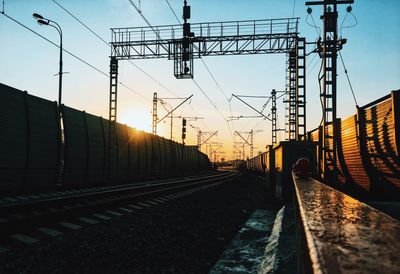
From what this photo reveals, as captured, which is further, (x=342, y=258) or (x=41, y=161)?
(x=41, y=161)

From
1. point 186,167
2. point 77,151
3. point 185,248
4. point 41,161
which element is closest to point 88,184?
point 77,151

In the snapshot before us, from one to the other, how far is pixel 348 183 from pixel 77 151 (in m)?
12.4

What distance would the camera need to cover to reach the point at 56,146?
14.7 m

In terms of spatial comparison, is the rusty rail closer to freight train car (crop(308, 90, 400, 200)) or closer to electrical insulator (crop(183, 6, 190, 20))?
freight train car (crop(308, 90, 400, 200))

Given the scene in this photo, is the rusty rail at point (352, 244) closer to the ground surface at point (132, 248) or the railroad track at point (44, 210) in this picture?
the ground surface at point (132, 248)

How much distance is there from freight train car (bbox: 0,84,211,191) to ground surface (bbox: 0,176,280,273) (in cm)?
629

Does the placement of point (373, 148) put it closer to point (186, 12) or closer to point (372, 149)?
point (372, 149)

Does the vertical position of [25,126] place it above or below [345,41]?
below

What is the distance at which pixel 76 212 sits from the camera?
26.3 ft

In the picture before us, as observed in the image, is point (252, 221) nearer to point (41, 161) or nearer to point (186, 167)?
point (41, 161)

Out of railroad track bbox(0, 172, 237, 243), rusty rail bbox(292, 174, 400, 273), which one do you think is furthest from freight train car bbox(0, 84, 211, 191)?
rusty rail bbox(292, 174, 400, 273)

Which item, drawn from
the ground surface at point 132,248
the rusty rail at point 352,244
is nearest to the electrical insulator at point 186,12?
the ground surface at point 132,248

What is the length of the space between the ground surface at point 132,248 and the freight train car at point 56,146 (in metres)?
6.29

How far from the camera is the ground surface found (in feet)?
15.0
